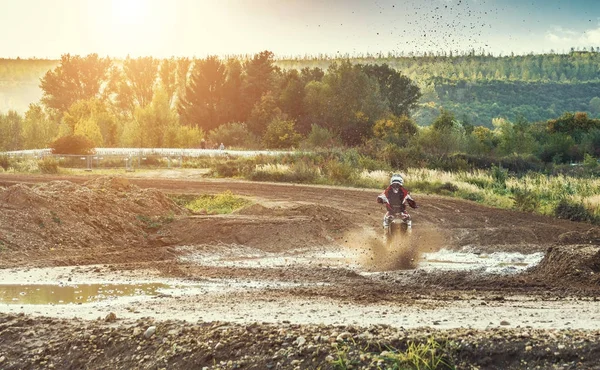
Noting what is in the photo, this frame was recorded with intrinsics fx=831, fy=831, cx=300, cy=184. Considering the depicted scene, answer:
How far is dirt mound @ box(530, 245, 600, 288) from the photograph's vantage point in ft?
52.6

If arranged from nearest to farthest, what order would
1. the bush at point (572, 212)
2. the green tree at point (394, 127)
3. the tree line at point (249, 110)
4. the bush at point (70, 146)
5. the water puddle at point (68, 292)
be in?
the water puddle at point (68, 292), the bush at point (572, 212), the bush at point (70, 146), the green tree at point (394, 127), the tree line at point (249, 110)

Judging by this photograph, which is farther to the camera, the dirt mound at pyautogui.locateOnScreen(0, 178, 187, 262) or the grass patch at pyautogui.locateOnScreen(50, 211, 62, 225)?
the grass patch at pyautogui.locateOnScreen(50, 211, 62, 225)

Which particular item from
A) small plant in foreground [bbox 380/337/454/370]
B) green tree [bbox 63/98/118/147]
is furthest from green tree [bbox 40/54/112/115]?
small plant in foreground [bbox 380/337/454/370]

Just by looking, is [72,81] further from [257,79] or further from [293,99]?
[293,99]

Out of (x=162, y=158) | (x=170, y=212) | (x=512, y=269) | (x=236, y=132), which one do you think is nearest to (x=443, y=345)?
(x=512, y=269)

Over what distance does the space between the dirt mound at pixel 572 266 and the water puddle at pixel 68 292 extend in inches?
310

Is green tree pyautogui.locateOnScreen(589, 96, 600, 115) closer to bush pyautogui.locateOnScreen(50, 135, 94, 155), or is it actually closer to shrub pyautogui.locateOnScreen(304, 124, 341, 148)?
shrub pyautogui.locateOnScreen(304, 124, 341, 148)

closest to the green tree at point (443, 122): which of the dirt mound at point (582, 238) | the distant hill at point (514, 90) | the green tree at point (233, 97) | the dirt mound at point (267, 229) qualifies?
the green tree at point (233, 97)

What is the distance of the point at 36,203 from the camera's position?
23.8 metres

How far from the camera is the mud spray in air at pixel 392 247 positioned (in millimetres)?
20328

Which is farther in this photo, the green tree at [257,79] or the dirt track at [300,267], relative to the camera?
the green tree at [257,79]

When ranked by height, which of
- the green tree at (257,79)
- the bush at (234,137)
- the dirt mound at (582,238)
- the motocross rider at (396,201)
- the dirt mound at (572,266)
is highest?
the green tree at (257,79)

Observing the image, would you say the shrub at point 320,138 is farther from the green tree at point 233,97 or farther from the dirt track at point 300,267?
the dirt track at point 300,267

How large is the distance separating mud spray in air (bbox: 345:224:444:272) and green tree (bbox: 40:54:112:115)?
358ft
